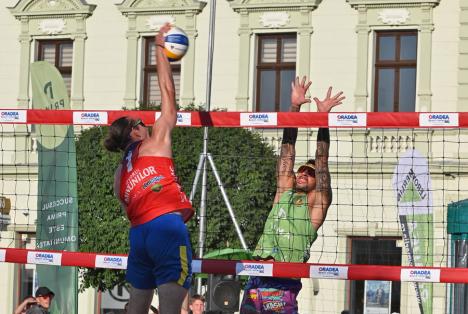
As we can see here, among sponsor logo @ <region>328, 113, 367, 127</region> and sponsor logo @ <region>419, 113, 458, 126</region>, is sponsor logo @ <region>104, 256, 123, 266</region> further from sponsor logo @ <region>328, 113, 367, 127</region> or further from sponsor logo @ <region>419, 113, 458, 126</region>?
sponsor logo @ <region>419, 113, 458, 126</region>

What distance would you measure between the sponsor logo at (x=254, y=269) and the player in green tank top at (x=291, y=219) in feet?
0.16

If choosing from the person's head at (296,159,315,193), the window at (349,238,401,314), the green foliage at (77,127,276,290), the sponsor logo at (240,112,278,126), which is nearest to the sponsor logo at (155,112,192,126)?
the sponsor logo at (240,112,278,126)

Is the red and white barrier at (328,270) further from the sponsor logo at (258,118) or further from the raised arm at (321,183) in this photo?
the sponsor logo at (258,118)

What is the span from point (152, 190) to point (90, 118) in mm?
3149

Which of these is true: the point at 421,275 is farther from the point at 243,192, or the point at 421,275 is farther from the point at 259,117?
the point at 243,192

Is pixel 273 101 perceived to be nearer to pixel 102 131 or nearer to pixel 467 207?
pixel 102 131

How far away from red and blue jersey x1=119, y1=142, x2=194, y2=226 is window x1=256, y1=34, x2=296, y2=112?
70.5ft

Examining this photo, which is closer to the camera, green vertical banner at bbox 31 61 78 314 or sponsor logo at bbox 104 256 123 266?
sponsor logo at bbox 104 256 123 266

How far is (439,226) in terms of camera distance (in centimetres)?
2898

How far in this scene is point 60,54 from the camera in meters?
33.9

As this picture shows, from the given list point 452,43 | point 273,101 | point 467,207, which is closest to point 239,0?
point 273,101

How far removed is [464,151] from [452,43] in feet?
7.52

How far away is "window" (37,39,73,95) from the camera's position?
33719 millimetres

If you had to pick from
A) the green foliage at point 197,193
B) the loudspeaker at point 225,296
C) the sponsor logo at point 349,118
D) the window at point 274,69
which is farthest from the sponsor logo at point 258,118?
the window at point 274,69
